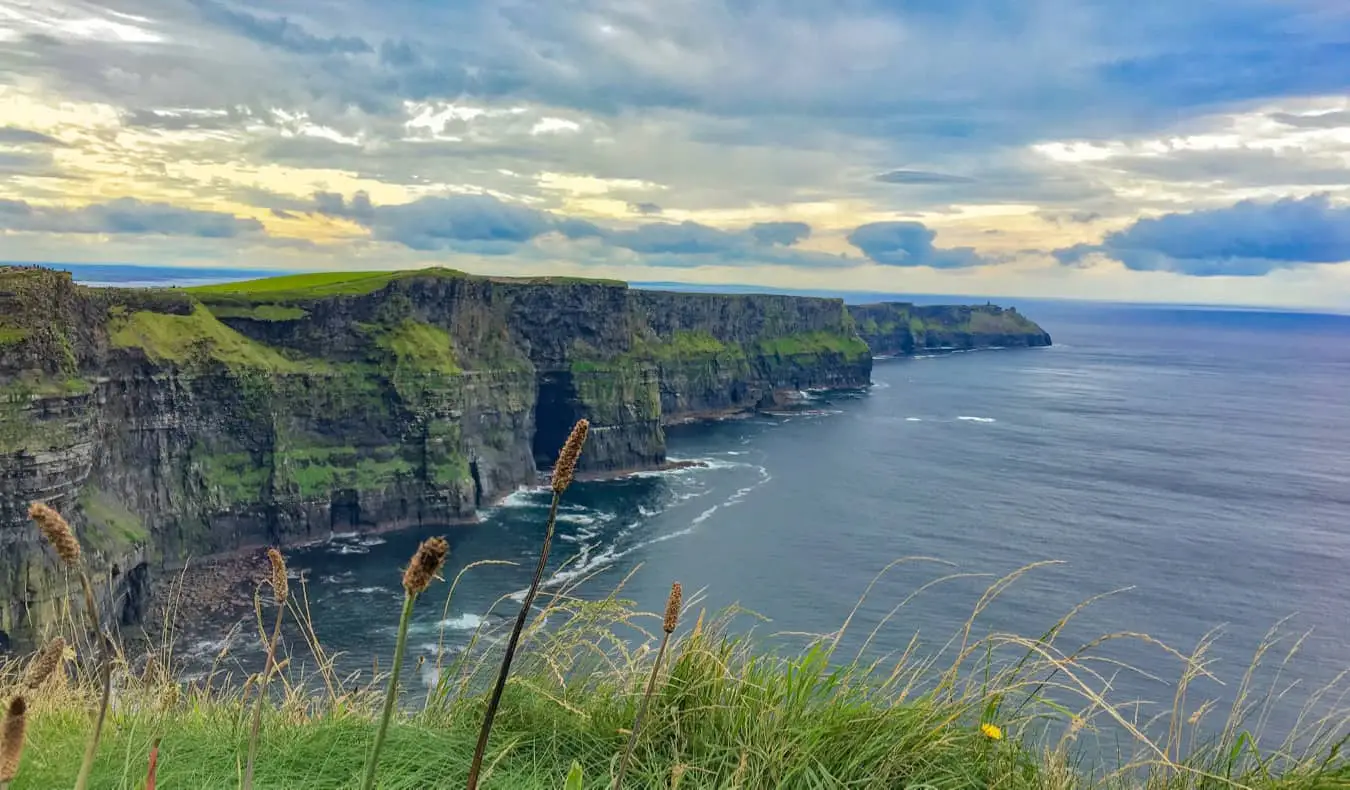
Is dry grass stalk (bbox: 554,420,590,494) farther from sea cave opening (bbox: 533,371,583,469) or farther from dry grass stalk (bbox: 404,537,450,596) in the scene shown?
sea cave opening (bbox: 533,371,583,469)

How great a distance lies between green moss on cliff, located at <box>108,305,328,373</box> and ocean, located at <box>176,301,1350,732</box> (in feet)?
48.8

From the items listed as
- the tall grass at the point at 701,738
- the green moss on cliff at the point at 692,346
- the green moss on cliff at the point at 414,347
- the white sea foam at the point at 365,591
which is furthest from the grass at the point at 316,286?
the tall grass at the point at 701,738

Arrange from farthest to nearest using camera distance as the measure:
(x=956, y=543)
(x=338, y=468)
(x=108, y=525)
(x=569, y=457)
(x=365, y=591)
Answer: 1. (x=338, y=468)
2. (x=956, y=543)
3. (x=365, y=591)
4. (x=108, y=525)
5. (x=569, y=457)

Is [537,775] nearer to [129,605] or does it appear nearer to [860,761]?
[860,761]

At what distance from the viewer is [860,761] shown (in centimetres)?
541

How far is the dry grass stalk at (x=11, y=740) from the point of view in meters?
2.01

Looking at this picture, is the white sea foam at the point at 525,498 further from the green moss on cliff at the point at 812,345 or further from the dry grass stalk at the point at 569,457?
the green moss on cliff at the point at 812,345

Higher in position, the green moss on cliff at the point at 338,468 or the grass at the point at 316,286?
the grass at the point at 316,286

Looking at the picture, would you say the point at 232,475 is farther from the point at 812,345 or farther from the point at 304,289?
the point at 812,345

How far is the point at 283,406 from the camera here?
6800cm

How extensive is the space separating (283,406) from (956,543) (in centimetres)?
4913

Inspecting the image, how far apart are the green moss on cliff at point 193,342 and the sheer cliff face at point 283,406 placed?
158 mm

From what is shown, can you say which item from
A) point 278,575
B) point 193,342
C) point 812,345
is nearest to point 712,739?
point 278,575

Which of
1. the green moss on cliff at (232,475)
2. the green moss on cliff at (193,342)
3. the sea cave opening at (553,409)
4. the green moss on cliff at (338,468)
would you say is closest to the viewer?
the green moss on cliff at (193,342)
